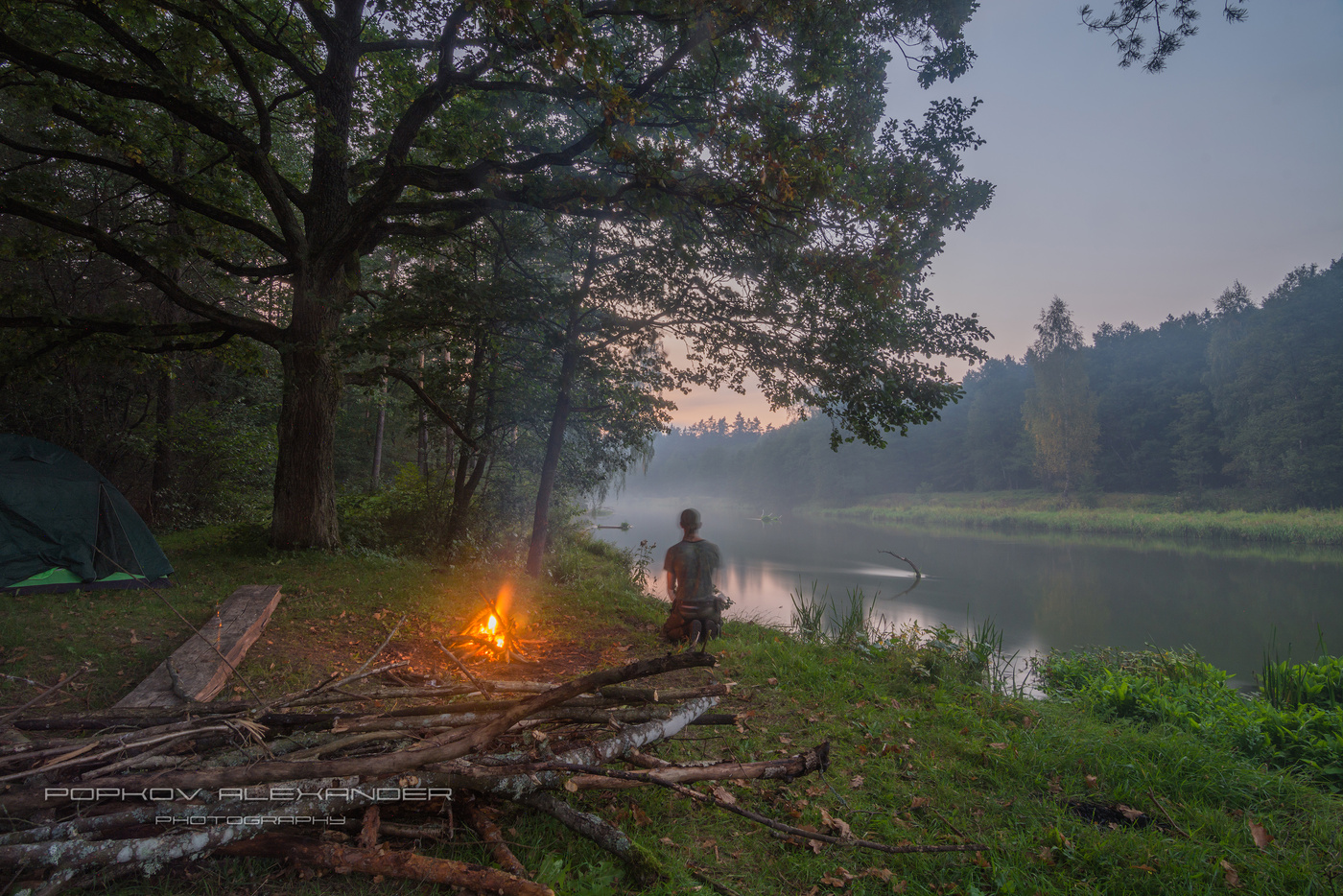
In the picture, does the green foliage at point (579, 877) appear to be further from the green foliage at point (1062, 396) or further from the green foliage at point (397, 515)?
the green foliage at point (1062, 396)

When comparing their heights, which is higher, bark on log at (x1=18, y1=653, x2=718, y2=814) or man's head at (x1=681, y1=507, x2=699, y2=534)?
man's head at (x1=681, y1=507, x2=699, y2=534)

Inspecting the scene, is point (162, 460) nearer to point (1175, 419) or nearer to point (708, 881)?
point (708, 881)

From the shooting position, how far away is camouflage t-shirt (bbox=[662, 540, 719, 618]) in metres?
6.08

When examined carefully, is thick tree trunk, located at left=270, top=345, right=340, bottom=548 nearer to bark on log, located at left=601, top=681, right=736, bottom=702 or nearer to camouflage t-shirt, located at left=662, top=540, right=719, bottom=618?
camouflage t-shirt, located at left=662, top=540, right=719, bottom=618

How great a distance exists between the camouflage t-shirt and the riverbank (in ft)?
111

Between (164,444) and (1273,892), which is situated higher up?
(164,444)

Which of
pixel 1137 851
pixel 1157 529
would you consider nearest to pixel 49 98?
pixel 1137 851

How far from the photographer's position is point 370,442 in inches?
793

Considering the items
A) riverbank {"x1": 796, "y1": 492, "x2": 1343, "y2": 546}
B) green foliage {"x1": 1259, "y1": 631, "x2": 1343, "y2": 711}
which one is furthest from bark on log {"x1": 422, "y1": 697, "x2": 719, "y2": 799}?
riverbank {"x1": 796, "y1": 492, "x2": 1343, "y2": 546}

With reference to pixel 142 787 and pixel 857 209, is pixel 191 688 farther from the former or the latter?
pixel 857 209

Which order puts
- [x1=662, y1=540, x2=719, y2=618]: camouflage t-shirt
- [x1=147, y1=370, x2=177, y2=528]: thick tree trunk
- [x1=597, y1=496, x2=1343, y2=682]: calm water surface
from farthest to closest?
1. [x1=147, y1=370, x2=177, y2=528]: thick tree trunk
2. [x1=597, y1=496, x2=1343, y2=682]: calm water surface
3. [x1=662, y1=540, x2=719, y2=618]: camouflage t-shirt

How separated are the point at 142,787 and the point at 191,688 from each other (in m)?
2.22

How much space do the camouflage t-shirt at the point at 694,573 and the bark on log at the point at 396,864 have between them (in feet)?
13.1

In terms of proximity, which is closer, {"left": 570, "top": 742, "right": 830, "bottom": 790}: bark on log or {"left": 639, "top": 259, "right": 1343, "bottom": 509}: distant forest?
{"left": 570, "top": 742, "right": 830, "bottom": 790}: bark on log
